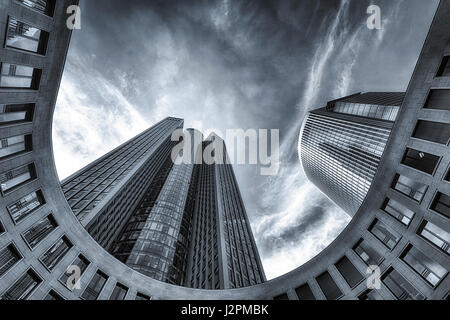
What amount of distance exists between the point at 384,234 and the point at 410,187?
5.10m

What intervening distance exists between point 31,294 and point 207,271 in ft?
155

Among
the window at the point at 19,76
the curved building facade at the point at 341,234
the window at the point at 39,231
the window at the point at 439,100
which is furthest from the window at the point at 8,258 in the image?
the window at the point at 439,100

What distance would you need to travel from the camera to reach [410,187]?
19.0 meters

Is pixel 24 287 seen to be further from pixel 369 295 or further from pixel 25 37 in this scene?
pixel 369 295

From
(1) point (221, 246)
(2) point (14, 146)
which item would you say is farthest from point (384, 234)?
(1) point (221, 246)

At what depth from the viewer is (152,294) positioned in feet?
86.5

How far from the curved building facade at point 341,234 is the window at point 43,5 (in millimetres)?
73

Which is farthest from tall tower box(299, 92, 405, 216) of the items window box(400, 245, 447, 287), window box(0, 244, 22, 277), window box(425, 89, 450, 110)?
window box(0, 244, 22, 277)

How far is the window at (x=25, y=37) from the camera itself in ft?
51.4

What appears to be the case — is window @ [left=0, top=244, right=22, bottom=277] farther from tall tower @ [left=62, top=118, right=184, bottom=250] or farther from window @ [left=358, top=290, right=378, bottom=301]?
window @ [left=358, top=290, right=378, bottom=301]

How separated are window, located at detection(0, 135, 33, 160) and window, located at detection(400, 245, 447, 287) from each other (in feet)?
117
